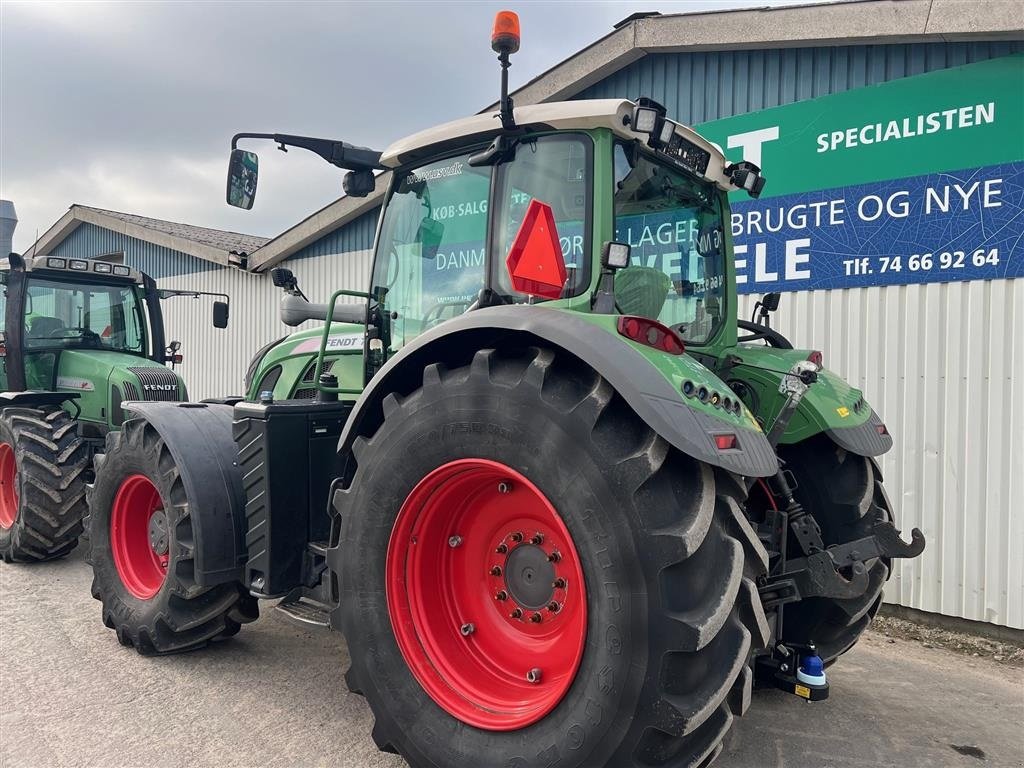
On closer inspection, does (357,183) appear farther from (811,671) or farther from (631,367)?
(811,671)

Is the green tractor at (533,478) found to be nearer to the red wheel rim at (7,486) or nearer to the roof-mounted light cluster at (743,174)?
the roof-mounted light cluster at (743,174)

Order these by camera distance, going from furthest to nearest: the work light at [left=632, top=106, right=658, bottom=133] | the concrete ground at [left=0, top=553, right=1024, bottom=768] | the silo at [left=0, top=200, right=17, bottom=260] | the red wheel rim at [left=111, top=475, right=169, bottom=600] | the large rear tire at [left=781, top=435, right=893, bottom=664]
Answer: the silo at [left=0, top=200, right=17, bottom=260] < the red wheel rim at [left=111, top=475, right=169, bottom=600] < the large rear tire at [left=781, top=435, right=893, bottom=664] < the concrete ground at [left=0, top=553, right=1024, bottom=768] < the work light at [left=632, top=106, right=658, bottom=133]

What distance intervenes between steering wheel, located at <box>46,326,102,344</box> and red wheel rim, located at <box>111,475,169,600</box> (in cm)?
383

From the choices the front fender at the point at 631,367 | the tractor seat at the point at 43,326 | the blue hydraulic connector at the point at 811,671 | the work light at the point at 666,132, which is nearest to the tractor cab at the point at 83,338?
the tractor seat at the point at 43,326

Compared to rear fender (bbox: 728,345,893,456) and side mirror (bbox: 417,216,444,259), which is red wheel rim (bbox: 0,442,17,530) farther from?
rear fender (bbox: 728,345,893,456)

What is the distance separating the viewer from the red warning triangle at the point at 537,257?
2.68 meters

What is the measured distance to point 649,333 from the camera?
8.47 feet

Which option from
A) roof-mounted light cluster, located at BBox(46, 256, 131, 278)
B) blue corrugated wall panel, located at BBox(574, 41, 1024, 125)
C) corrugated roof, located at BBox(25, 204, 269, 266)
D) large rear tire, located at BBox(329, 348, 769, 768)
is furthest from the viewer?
corrugated roof, located at BBox(25, 204, 269, 266)

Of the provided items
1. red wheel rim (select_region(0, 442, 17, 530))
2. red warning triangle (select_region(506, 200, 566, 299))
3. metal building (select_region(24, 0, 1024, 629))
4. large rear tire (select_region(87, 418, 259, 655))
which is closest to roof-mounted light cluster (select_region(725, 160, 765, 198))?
red warning triangle (select_region(506, 200, 566, 299))

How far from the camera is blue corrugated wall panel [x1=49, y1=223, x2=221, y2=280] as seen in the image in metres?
12.8

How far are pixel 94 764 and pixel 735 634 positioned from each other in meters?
2.47

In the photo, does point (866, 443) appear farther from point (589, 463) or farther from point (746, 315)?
point (746, 315)

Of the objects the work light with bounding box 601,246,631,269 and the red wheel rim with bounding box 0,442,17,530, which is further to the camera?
the red wheel rim with bounding box 0,442,17,530

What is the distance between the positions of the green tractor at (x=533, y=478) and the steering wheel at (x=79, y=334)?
12.0 ft
